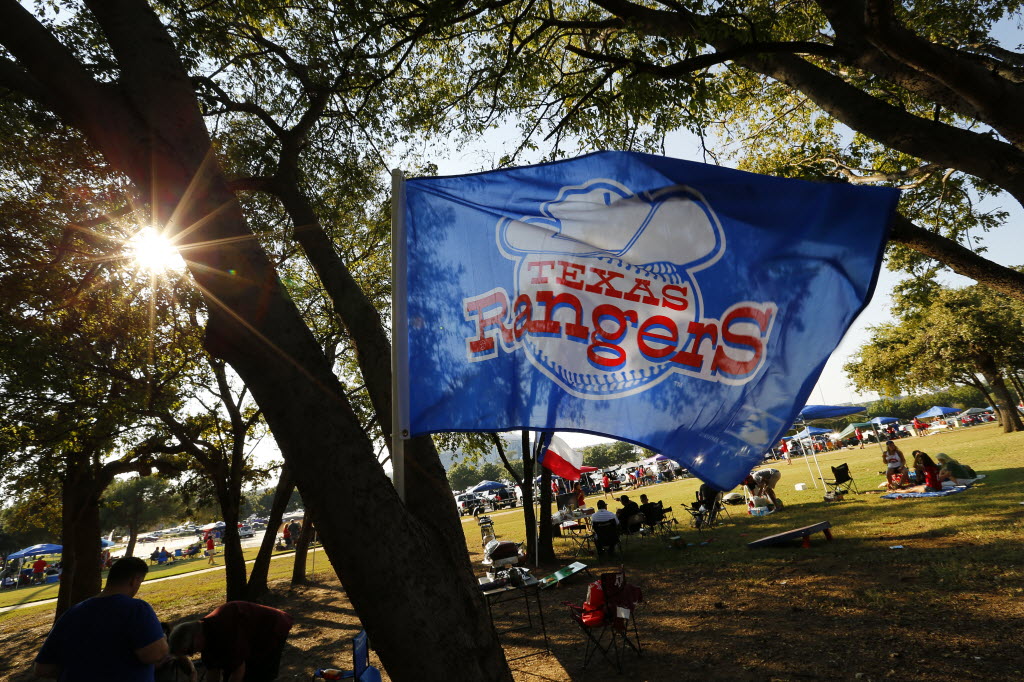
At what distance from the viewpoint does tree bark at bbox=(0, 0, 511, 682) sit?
8.78 ft

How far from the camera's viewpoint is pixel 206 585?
69.9 ft

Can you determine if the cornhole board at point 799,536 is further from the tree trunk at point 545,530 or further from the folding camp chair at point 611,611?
the folding camp chair at point 611,611

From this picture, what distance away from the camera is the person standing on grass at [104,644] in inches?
141

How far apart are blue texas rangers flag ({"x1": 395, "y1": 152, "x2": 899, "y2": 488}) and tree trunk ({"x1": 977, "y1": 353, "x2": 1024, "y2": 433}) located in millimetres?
40492

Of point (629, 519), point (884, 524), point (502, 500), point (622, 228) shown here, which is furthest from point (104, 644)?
point (502, 500)

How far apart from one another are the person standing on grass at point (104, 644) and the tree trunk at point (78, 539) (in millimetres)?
15127

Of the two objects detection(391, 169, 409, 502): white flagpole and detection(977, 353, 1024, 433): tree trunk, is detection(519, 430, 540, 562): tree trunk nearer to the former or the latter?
detection(391, 169, 409, 502): white flagpole

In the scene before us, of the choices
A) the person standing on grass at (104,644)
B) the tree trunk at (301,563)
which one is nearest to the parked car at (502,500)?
the tree trunk at (301,563)

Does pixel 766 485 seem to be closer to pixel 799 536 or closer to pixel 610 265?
pixel 799 536

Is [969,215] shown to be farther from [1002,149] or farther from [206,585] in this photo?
[206,585]

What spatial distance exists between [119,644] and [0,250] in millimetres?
7930

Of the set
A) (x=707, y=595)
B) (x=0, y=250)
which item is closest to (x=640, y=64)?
(x=707, y=595)

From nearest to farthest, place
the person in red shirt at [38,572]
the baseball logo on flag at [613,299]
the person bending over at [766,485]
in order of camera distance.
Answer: the baseball logo on flag at [613,299]
the person bending over at [766,485]
the person in red shirt at [38,572]

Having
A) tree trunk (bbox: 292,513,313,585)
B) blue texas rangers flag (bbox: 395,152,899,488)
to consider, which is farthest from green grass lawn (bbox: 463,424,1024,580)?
tree trunk (bbox: 292,513,313,585)
